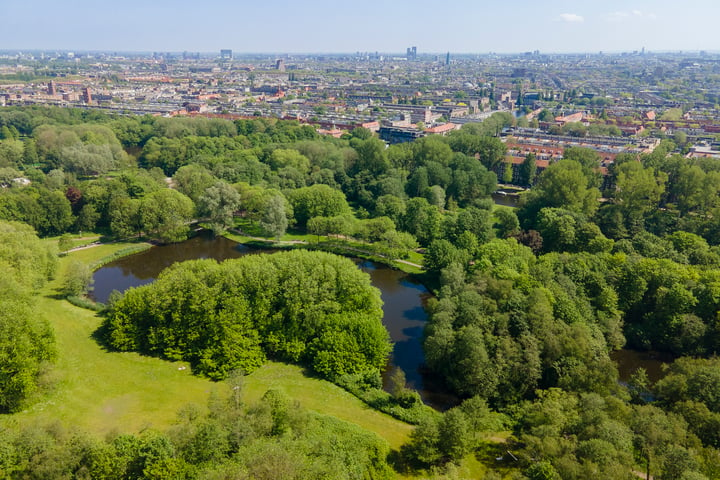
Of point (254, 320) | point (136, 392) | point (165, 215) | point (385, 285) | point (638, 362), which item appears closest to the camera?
point (136, 392)

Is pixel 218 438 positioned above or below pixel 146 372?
above

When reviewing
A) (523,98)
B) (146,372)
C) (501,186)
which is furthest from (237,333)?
(523,98)

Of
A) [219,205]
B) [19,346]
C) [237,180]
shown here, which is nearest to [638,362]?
[19,346]

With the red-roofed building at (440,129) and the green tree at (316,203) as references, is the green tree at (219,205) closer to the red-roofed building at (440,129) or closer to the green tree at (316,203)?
the green tree at (316,203)

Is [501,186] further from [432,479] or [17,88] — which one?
[17,88]

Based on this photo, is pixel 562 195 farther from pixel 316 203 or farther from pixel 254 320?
pixel 254 320

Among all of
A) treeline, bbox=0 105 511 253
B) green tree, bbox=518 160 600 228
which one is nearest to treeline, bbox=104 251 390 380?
treeline, bbox=0 105 511 253
